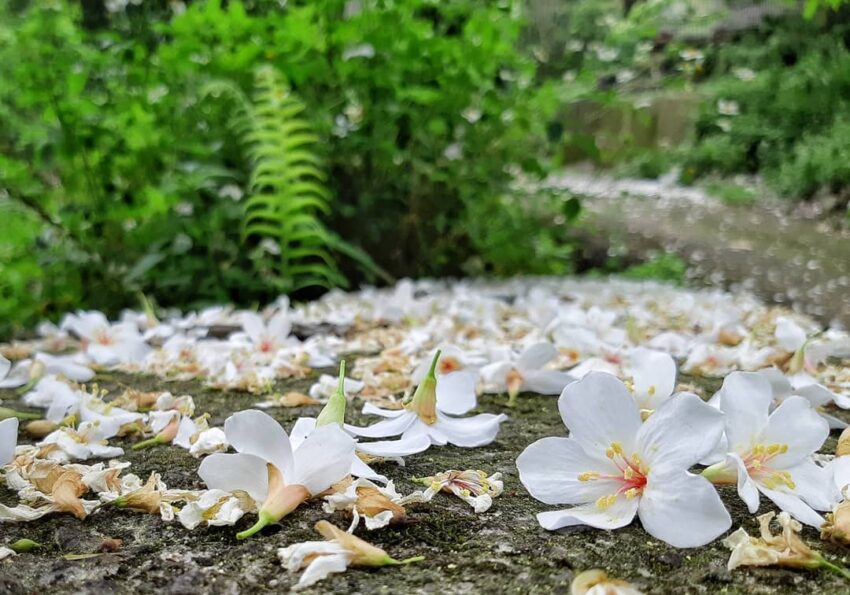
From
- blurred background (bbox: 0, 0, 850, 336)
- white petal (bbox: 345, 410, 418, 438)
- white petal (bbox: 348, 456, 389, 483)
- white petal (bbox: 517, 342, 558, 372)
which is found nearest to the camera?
white petal (bbox: 348, 456, 389, 483)

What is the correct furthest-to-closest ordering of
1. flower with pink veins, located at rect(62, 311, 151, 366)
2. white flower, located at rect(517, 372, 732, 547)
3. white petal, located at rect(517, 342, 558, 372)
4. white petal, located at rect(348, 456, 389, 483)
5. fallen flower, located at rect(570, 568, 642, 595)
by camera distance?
flower with pink veins, located at rect(62, 311, 151, 366) < white petal, located at rect(517, 342, 558, 372) < white petal, located at rect(348, 456, 389, 483) < white flower, located at rect(517, 372, 732, 547) < fallen flower, located at rect(570, 568, 642, 595)

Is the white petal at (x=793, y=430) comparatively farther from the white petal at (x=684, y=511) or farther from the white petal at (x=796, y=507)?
the white petal at (x=684, y=511)

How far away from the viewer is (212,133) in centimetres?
292

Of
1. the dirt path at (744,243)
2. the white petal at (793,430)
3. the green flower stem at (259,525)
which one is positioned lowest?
the dirt path at (744,243)

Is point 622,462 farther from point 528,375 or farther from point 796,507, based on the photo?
point 528,375

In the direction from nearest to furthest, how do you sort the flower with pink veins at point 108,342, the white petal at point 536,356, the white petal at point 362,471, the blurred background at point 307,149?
the white petal at point 362,471 → the white petal at point 536,356 → the flower with pink veins at point 108,342 → the blurred background at point 307,149

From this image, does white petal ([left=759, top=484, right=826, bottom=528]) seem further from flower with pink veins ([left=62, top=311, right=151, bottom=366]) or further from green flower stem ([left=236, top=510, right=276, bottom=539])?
flower with pink veins ([left=62, top=311, right=151, bottom=366])

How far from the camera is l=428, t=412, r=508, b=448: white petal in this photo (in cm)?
94

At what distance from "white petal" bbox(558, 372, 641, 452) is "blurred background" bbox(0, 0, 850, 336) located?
1566 millimetres

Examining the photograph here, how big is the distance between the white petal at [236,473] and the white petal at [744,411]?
47 centimetres

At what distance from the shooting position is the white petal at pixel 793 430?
0.77m

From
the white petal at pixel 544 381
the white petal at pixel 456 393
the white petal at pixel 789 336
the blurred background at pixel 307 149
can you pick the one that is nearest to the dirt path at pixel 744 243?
the blurred background at pixel 307 149

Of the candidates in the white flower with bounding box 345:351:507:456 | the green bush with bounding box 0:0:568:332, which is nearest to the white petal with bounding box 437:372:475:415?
the white flower with bounding box 345:351:507:456

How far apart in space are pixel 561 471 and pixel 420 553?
0.54ft
